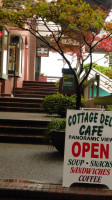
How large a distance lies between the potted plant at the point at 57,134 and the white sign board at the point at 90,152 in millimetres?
1629

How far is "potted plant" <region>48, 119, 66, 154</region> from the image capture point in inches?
222

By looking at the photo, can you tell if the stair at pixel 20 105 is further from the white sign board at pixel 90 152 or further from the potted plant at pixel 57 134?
the white sign board at pixel 90 152

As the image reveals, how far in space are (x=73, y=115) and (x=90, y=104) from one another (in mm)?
7686

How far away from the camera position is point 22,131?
802 centimetres

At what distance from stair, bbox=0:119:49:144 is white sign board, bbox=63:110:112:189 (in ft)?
11.5

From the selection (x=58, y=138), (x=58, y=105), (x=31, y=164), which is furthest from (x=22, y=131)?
(x=31, y=164)

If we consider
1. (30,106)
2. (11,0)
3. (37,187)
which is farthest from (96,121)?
(30,106)

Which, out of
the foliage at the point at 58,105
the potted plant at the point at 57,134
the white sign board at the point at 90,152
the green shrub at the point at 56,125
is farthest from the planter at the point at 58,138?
the foliage at the point at 58,105

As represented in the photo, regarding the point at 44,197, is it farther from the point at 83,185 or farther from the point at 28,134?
the point at 28,134

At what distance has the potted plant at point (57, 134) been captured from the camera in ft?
18.5

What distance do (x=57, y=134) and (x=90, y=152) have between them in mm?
1731

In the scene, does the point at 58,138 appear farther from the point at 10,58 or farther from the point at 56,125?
the point at 10,58

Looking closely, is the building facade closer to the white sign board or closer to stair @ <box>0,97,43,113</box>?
stair @ <box>0,97,43,113</box>

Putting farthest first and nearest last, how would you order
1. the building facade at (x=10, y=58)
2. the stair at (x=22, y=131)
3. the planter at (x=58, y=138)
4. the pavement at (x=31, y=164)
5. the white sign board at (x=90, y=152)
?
the building facade at (x=10, y=58), the stair at (x=22, y=131), the planter at (x=58, y=138), the pavement at (x=31, y=164), the white sign board at (x=90, y=152)
